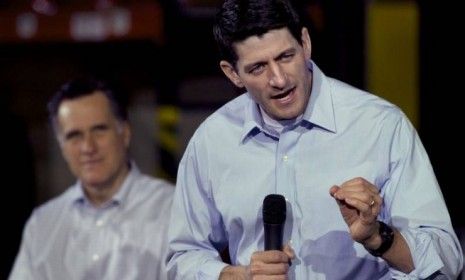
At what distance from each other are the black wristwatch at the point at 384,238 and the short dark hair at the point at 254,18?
46 centimetres

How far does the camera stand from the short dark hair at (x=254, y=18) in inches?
85.6

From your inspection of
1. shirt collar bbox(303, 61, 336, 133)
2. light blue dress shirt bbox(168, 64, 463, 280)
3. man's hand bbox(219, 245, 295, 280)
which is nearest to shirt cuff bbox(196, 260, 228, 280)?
light blue dress shirt bbox(168, 64, 463, 280)

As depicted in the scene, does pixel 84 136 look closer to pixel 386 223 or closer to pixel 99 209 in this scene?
pixel 99 209

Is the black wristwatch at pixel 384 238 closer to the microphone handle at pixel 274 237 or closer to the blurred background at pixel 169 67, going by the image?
the microphone handle at pixel 274 237

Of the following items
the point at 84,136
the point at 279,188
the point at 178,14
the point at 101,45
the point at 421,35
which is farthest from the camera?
the point at 101,45

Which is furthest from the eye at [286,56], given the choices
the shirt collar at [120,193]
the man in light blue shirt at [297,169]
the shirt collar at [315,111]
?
the shirt collar at [120,193]

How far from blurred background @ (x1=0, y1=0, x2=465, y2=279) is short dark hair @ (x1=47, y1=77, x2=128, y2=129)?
68 cm

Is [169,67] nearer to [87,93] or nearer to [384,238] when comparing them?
[87,93]

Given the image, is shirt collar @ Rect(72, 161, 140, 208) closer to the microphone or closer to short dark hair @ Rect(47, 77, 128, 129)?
short dark hair @ Rect(47, 77, 128, 129)

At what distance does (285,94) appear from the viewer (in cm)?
220

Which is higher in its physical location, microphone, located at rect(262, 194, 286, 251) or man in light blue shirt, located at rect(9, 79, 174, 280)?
microphone, located at rect(262, 194, 286, 251)

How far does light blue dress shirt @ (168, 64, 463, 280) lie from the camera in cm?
212

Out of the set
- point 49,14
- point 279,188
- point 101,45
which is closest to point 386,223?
point 279,188

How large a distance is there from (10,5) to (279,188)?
142 inches
